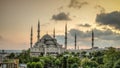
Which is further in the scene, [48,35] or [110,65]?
[48,35]

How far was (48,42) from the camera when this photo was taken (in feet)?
412

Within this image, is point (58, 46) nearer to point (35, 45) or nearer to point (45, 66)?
point (35, 45)

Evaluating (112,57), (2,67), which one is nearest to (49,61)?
(112,57)

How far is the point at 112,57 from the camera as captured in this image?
151 ft

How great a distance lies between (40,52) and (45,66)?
2066 inches

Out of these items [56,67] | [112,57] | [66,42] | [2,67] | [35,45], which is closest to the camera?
[2,67]

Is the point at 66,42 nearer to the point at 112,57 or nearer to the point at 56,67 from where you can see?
the point at 56,67

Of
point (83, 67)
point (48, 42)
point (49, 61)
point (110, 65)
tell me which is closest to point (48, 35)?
point (48, 42)

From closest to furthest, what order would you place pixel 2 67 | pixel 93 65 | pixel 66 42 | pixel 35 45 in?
pixel 2 67 < pixel 93 65 < pixel 66 42 < pixel 35 45

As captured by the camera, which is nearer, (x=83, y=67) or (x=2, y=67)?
(x=2, y=67)

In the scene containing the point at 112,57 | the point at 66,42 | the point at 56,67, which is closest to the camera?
the point at 112,57

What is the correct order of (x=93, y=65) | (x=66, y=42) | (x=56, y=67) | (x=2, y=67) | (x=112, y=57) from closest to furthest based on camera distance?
(x=2, y=67)
(x=112, y=57)
(x=93, y=65)
(x=56, y=67)
(x=66, y=42)

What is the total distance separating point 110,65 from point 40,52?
80.6m

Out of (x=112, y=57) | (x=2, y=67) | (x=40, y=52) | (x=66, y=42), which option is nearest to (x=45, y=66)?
(x=112, y=57)
